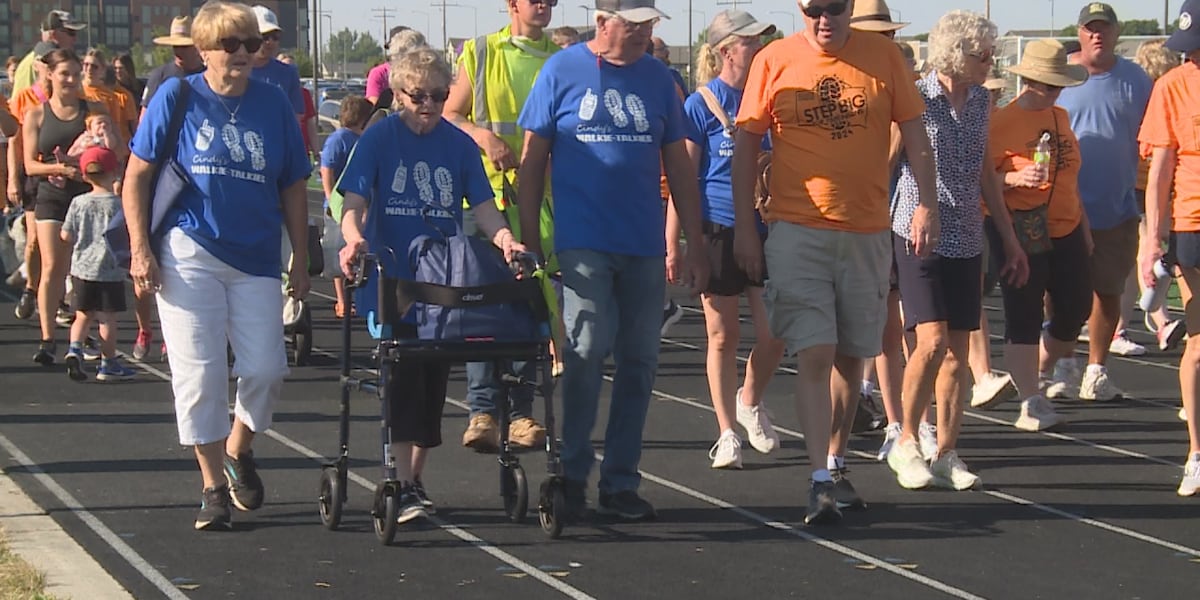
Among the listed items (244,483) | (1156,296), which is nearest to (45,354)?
(244,483)

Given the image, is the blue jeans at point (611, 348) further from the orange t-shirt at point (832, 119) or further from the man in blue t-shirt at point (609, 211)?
the orange t-shirt at point (832, 119)

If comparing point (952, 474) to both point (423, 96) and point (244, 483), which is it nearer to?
point (423, 96)

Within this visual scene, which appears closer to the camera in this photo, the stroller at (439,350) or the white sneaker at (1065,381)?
the stroller at (439,350)

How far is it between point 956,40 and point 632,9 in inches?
65.7

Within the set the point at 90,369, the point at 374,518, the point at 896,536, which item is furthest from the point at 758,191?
the point at 90,369

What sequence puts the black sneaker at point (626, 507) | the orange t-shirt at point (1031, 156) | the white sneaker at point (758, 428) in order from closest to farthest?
1. the black sneaker at point (626, 507)
2. the white sneaker at point (758, 428)
3. the orange t-shirt at point (1031, 156)

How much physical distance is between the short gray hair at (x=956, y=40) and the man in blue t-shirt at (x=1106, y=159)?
135 inches

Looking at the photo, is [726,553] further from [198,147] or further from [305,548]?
[198,147]

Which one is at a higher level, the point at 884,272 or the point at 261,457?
the point at 884,272

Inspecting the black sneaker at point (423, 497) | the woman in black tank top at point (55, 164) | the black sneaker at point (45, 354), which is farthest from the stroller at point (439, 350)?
the woman in black tank top at point (55, 164)

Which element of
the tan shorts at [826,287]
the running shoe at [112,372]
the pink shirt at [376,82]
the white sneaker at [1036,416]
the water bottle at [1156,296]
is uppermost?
the pink shirt at [376,82]

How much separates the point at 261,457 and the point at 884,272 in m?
3.17

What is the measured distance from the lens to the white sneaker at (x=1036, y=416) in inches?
419

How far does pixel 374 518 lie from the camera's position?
761cm
